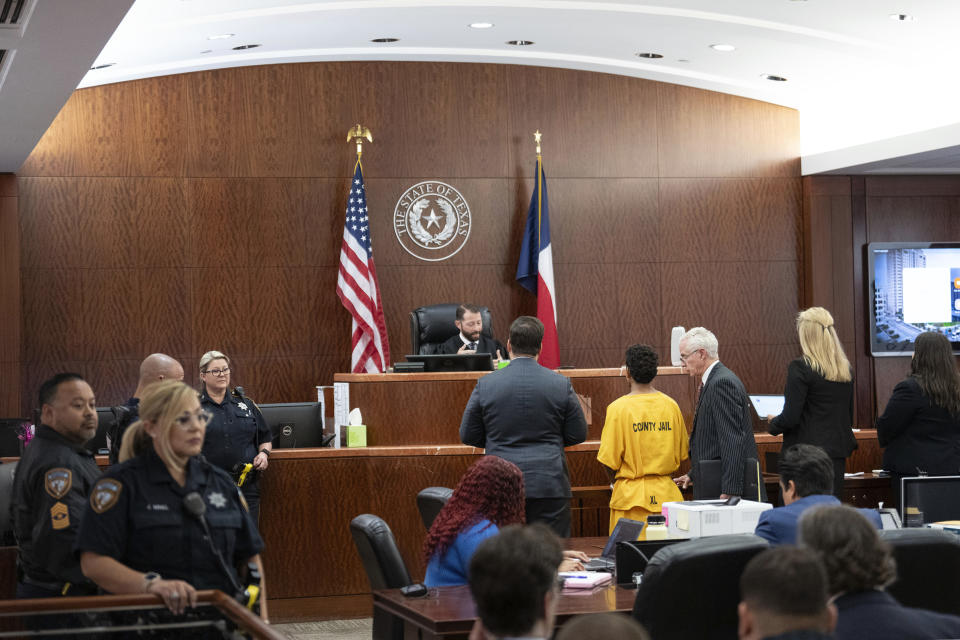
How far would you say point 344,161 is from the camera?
9.42 meters

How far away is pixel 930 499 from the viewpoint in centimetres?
518

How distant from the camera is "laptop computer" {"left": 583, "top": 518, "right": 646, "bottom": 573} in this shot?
4199mm

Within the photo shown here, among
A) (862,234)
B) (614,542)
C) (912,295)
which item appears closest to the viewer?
(614,542)

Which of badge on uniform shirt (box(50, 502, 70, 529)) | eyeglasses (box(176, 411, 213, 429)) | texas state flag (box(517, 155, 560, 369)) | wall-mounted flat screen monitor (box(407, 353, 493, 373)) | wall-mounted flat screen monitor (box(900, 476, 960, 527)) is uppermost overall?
texas state flag (box(517, 155, 560, 369))

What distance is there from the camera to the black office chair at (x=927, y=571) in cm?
334

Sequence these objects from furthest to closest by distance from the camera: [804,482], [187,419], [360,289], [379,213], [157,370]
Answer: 1. [379,213]
2. [360,289]
3. [157,370]
4. [804,482]
5. [187,419]

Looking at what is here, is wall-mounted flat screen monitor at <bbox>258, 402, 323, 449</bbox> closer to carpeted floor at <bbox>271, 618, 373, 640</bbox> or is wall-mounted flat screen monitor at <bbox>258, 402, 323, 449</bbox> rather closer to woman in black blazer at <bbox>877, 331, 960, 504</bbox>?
carpeted floor at <bbox>271, 618, 373, 640</bbox>

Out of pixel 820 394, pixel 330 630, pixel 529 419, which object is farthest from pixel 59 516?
pixel 820 394

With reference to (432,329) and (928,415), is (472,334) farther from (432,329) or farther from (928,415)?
(928,415)

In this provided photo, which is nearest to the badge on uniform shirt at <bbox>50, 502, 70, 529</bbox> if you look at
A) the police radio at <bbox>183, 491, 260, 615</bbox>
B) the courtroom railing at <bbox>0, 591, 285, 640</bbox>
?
the police radio at <bbox>183, 491, 260, 615</bbox>

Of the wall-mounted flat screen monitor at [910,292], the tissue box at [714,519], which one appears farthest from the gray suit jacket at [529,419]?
the wall-mounted flat screen monitor at [910,292]

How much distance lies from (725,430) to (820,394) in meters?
0.98

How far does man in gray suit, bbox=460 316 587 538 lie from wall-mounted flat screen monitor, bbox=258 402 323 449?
1.75m

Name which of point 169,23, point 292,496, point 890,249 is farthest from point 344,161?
A: point 890,249
